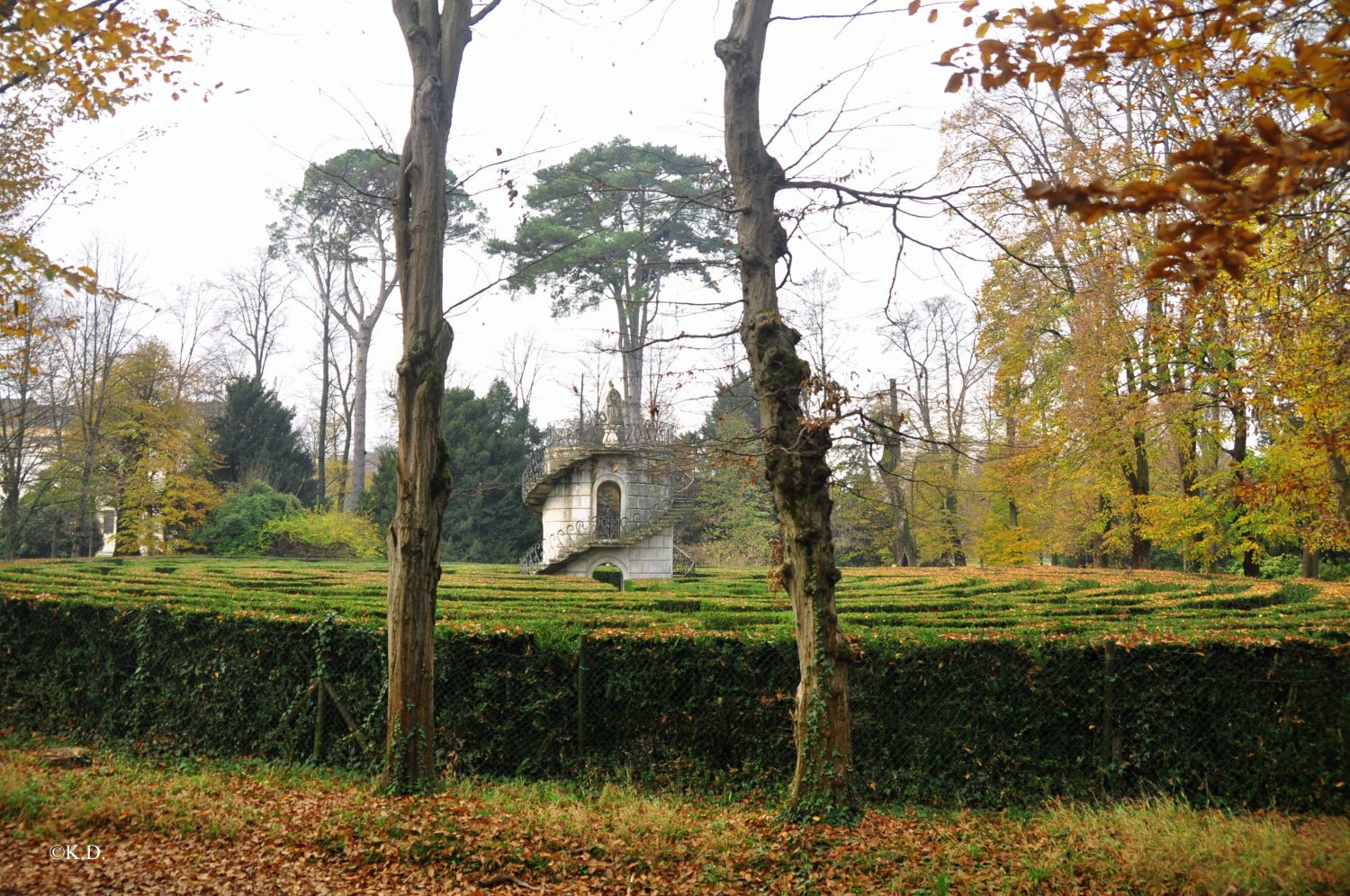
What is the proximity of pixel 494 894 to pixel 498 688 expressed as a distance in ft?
9.27

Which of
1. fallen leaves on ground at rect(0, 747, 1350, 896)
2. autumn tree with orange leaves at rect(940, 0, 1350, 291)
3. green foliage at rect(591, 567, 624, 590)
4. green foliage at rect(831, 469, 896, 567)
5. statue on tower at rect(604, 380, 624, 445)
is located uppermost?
statue on tower at rect(604, 380, 624, 445)

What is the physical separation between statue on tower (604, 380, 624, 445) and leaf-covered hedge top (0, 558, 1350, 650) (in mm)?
4698

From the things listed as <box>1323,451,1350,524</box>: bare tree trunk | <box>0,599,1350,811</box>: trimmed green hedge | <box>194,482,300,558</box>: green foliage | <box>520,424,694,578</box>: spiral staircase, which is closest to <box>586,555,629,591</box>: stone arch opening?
<box>520,424,694,578</box>: spiral staircase

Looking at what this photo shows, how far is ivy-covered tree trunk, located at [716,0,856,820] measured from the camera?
533 centimetres

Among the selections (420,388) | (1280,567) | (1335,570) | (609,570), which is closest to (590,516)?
(609,570)

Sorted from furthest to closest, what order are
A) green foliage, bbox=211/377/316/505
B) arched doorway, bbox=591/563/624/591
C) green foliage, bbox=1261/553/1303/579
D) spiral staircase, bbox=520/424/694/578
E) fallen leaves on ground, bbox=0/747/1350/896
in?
green foliage, bbox=211/377/316/505 < green foliage, bbox=1261/553/1303/579 < spiral staircase, bbox=520/424/694/578 < arched doorway, bbox=591/563/624/591 < fallen leaves on ground, bbox=0/747/1350/896

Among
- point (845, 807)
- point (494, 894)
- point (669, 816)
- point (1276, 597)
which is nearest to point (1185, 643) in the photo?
point (845, 807)

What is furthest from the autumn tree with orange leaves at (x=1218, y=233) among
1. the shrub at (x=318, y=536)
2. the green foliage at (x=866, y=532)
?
the shrub at (x=318, y=536)

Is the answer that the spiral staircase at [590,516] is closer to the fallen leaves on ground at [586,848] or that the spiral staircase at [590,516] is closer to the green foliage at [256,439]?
the green foliage at [256,439]

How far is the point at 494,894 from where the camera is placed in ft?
14.6

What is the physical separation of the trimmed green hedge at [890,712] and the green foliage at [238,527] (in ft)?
86.7

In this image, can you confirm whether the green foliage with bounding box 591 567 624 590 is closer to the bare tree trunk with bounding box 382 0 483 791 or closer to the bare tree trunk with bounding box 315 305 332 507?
the bare tree trunk with bounding box 382 0 483 791

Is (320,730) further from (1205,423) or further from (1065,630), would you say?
(1205,423)

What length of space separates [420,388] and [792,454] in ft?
8.88
